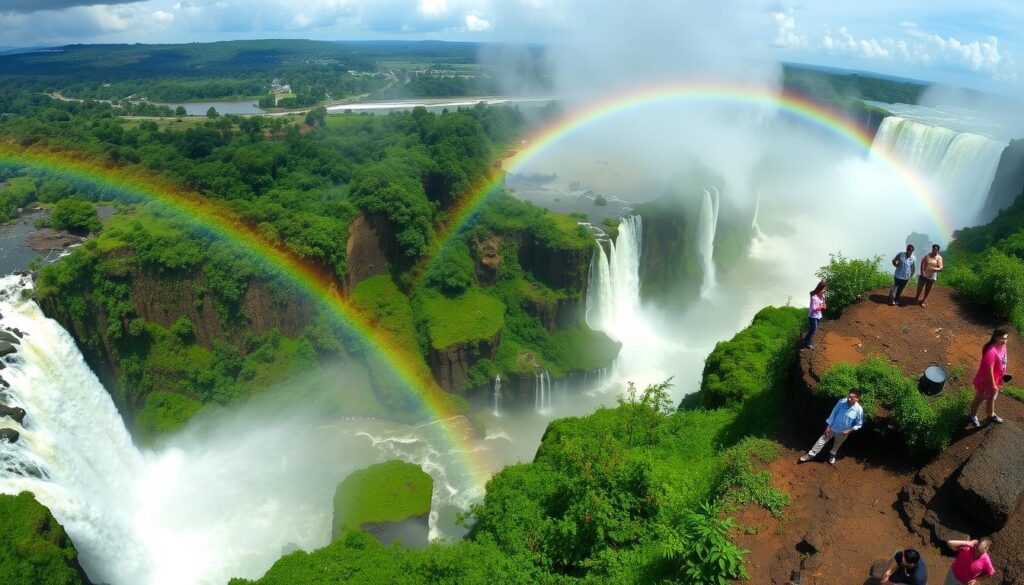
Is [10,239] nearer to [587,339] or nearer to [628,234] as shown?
[587,339]

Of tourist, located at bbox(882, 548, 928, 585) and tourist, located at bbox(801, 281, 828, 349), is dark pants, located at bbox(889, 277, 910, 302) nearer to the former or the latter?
tourist, located at bbox(801, 281, 828, 349)

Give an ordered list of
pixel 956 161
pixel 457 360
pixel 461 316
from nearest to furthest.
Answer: pixel 457 360 < pixel 461 316 < pixel 956 161

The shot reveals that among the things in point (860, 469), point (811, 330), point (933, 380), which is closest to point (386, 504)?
point (811, 330)

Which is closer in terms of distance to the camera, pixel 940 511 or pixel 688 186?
pixel 940 511

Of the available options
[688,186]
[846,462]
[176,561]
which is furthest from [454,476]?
[688,186]

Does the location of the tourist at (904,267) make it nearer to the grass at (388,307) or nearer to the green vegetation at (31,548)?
the green vegetation at (31,548)

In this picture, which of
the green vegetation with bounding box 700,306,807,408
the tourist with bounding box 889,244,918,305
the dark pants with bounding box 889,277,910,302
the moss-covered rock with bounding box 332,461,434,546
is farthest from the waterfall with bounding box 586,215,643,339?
the tourist with bounding box 889,244,918,305

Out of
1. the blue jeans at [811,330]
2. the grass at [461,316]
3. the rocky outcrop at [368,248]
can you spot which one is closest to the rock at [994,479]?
the blue jeans at [811,330]

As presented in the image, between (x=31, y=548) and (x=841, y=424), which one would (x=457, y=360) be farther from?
(x=841, y=424)
